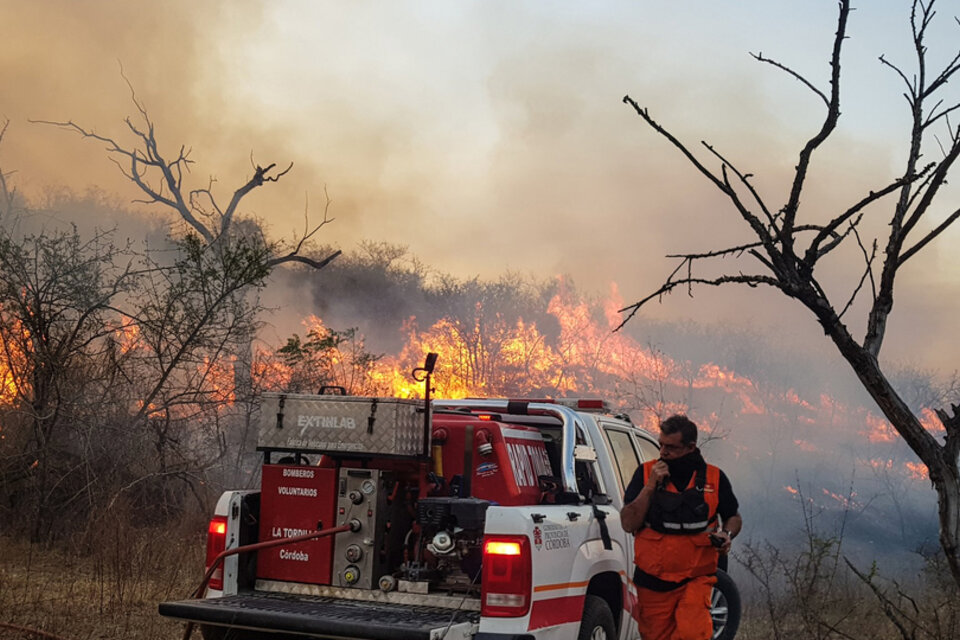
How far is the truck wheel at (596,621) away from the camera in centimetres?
552

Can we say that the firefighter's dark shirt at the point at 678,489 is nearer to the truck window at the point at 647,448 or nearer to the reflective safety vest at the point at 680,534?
the reflective safety vest at the point at 680,534

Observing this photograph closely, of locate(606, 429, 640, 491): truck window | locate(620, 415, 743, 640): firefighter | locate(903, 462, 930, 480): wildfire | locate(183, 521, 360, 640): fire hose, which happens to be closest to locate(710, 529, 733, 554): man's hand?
locate(620, 415, 743, 640): firefighter

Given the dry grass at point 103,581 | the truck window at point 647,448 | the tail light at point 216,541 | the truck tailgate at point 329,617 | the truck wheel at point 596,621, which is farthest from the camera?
the dry grass at point 103,581

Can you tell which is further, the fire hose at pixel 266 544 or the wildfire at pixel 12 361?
the wildfire at pixel 12 361

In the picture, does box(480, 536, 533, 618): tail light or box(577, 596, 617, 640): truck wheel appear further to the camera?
box(577, 596, 617, 640): truck wheel

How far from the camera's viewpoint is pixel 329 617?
496cm

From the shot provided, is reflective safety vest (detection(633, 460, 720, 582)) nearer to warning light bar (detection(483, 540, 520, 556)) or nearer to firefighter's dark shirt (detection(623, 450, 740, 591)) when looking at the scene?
firefighter's dark shirt (detection(623, 450, 740, 591))

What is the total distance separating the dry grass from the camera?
7.62 m

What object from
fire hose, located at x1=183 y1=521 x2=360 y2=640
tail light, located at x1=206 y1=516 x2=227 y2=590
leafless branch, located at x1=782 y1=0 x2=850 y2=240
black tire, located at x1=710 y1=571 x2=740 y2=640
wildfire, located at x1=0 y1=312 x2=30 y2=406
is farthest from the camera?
wildfire, located at x1=0 y1=312 x2=30 y2=406

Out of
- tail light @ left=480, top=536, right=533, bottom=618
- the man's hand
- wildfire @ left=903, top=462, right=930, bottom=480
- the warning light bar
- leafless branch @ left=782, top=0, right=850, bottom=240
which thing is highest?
wildfire @ left=903, top=462, right=930, bottom=480

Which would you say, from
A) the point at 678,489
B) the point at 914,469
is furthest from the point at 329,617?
the point at 914,469

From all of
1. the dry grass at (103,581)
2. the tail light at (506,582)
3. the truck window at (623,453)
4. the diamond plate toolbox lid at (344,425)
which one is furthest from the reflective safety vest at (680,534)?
the dry grass at (103,581)

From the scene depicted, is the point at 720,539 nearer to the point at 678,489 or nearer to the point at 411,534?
the point at 678,489

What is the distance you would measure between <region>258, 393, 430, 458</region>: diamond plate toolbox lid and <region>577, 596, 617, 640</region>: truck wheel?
1317 mm
